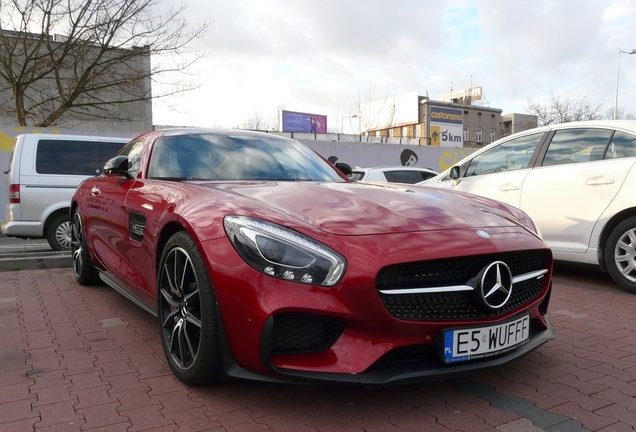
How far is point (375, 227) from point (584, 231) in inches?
136

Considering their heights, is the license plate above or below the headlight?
below

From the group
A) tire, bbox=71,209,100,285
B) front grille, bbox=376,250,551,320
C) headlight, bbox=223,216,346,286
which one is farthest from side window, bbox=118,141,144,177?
front grille, bbox=376,250,551,320

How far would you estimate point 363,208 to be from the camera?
266cm

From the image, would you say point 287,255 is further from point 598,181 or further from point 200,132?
point 598,181

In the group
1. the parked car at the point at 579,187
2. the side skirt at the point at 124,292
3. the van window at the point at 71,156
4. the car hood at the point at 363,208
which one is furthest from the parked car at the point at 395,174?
the car hood at the point at 363,208

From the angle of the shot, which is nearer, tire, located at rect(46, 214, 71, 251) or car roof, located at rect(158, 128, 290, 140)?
car roof, located at rect(158, 128, 290, 140)

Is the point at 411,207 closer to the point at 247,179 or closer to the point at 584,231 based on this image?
the point at 247,179

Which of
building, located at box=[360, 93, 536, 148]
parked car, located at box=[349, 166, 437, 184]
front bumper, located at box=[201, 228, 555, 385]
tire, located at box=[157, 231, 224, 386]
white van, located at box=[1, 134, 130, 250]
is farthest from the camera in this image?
building, located at box=[360, 93, 536, 148]

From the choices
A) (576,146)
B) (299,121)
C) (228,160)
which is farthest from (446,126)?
(228,160)

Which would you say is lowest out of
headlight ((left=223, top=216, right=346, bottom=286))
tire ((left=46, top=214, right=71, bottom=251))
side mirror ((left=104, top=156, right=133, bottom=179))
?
tire ((left=46, top=214, right=71, bottom=251))

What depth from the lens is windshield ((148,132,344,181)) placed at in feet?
11.7

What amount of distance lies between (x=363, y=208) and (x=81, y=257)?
12.1 ft

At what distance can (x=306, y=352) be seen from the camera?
222cm

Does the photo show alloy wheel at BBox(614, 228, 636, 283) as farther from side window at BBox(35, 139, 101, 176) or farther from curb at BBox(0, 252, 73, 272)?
side window at BBox(35, 139, 101, 176)
